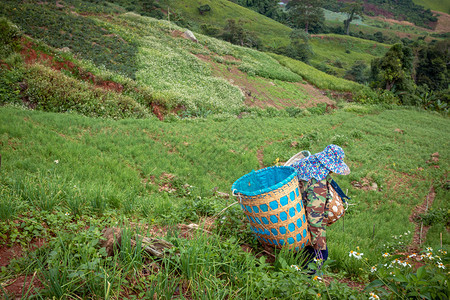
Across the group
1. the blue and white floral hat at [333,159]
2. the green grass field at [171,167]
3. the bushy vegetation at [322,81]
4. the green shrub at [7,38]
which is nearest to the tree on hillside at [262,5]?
the bushy vegetation at [322,81]

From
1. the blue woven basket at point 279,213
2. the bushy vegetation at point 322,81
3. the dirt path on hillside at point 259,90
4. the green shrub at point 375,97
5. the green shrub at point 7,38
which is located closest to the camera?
the blue woven basket at point 279,213

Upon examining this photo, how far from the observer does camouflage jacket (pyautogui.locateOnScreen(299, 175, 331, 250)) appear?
2.92 meters

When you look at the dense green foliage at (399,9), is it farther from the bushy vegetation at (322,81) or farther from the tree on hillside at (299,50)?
the bushy vegetation at (322,81)

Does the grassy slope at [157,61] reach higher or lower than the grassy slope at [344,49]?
lower

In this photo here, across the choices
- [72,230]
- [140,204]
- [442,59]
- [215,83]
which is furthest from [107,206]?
[442,59]

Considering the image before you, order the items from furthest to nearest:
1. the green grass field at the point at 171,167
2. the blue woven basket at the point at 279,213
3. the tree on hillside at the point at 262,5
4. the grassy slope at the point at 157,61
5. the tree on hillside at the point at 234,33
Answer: the tree on hillside at the point at 262,5 → the tree on hillside at the point at 234,33 → the grassy slope at the point at 157,61 → the blue woven basket at the point at 279,213 → the green grass field at the point at 171,167

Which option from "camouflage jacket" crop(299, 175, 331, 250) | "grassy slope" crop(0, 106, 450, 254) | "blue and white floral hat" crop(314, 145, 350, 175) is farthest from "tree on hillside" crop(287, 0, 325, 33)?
"camouflage jacket" crop(299, 175, 331, 250)

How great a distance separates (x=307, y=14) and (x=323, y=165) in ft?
268

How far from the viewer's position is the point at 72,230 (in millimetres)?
2645

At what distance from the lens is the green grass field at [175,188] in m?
2.15

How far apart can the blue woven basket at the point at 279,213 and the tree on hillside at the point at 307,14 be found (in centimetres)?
7891

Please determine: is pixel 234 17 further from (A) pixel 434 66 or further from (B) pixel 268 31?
(A) pixel 434 66

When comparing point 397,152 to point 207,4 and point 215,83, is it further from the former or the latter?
point 207,4

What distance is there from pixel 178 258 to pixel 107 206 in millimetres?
1711
